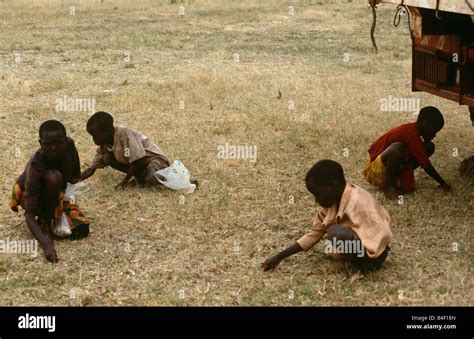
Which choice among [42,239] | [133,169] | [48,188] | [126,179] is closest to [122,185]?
[126,179]

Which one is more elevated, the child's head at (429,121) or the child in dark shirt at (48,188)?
the child's head at (429,121)

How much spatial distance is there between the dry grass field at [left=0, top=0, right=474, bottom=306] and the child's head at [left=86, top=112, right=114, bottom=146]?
524 millimetres

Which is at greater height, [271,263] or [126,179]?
[126,179]

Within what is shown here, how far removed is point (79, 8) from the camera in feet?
70.0

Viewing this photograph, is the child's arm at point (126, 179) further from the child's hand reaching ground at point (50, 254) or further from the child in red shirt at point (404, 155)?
the child in red shirt at point (404, 155)

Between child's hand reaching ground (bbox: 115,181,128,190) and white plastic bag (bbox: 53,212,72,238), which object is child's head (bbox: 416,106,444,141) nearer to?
child's hand reaching ground (bbox: 115,181,128,190)

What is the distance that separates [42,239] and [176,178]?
1.49 meters

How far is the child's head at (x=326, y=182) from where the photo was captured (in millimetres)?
3902

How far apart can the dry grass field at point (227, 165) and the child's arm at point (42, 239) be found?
60 millimetres

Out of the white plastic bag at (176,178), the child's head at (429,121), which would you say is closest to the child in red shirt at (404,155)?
the child's head at (429,121)

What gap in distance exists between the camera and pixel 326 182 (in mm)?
3898

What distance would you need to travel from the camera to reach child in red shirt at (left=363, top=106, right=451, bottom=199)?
530cm

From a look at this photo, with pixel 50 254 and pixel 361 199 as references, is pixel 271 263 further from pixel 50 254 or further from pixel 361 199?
pixel 50 254

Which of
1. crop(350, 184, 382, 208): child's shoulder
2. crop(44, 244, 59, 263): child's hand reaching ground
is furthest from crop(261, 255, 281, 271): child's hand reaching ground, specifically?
crop(44, 244, 59, 263): child's hand reaching ground
